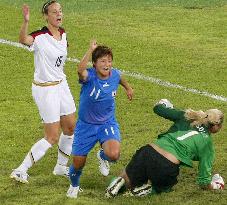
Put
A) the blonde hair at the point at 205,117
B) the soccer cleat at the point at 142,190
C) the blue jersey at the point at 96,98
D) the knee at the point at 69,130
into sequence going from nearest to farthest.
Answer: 1. the blonde hair at the point at 205,117
2. the soccer cleat at the point at 142,190
3. the blue jersey at the point at 96,98
4. the knee at the point at 69,130

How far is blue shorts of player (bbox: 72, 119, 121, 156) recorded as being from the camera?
993cm

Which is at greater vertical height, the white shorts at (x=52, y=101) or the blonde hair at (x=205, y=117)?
the blonde hair at (x=205, y=117)

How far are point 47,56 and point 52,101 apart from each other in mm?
600

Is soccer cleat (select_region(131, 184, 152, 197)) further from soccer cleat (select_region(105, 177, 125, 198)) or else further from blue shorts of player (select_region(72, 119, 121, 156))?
blue shorts of player (select_region(72, 119, 121, 156))

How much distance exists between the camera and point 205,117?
378 inches

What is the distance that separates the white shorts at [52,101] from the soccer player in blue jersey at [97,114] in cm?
42

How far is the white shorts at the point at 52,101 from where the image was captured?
10266 millimetres

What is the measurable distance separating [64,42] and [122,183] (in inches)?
84.3

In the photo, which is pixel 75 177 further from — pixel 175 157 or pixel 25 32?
pixel 25 32

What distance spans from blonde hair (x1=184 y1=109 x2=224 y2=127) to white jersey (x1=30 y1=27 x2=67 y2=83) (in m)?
Result: 1.92

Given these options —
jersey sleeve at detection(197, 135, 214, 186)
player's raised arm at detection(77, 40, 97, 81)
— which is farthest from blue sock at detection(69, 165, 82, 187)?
jersey sleeve at detection(197, 135, 214, 186)

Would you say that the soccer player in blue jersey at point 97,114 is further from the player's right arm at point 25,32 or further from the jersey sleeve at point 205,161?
the jersey sleeve at point 205,161

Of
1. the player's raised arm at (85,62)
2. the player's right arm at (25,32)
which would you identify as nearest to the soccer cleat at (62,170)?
the player's raised arm at (85,62)

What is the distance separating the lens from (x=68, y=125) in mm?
10625
